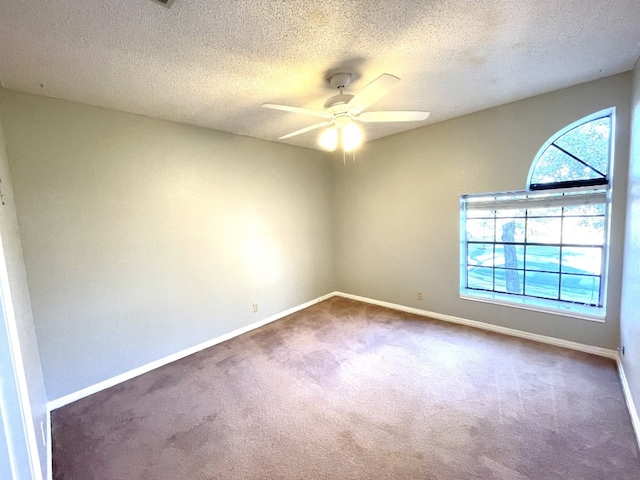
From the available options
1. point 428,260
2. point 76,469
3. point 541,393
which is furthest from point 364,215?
point 76,469

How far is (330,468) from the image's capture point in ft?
5.30

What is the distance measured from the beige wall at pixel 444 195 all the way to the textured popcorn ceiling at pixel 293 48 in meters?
0.31

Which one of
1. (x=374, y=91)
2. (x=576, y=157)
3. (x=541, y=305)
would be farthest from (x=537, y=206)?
(x=374, y=91)

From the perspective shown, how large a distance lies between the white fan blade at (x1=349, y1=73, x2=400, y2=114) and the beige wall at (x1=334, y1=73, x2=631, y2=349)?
1840 mm

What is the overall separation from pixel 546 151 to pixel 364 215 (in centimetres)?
227

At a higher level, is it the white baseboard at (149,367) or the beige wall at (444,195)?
the beige wall at (444,195)

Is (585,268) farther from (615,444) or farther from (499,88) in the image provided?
(499,88)

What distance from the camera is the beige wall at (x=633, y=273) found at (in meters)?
1.86

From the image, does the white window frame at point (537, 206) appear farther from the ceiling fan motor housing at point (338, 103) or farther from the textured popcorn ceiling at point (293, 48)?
the ceiling fan motor housing at point (338, 103)

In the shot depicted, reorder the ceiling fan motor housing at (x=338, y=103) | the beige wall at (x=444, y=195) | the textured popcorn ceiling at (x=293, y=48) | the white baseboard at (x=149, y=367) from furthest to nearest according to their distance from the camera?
1. the beige wall at (x=444, y=195)
2. the white baseboard at (x=149, y=367)
3. the ceiling fan motor housing at (x=338, y=103)
4. the textured popcorn ceiling at (x=293, y=48)

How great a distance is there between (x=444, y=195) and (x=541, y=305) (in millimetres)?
1579

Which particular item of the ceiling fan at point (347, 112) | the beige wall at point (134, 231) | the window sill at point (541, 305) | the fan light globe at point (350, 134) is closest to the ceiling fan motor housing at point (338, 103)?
the ceiling fan at point (347, 112)

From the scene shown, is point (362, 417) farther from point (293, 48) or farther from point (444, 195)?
point (444, 195)

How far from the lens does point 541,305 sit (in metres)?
2.96
